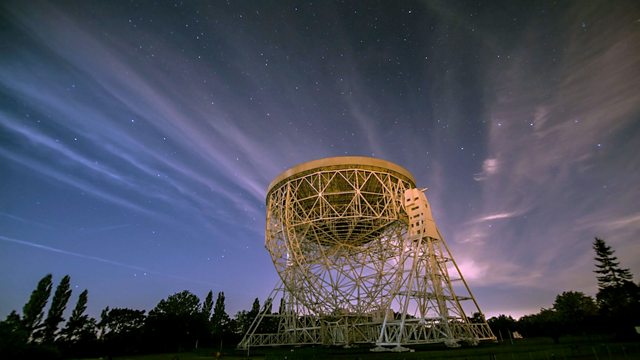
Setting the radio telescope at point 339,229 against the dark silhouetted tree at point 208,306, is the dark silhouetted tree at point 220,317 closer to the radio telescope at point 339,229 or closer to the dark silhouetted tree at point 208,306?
the dark silhouetted tree at point 208,306

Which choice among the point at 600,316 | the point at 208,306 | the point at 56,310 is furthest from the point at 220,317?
the point at 600,316

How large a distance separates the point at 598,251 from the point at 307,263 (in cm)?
4145

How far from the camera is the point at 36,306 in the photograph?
Result: 36.6 m

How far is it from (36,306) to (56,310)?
2.19 m

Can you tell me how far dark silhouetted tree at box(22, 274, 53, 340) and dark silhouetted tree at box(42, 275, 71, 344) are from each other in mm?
860

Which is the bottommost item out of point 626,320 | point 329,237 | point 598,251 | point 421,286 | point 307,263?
point 626,320

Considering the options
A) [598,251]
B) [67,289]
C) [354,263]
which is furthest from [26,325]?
[598,251]

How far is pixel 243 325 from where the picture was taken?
53500mm

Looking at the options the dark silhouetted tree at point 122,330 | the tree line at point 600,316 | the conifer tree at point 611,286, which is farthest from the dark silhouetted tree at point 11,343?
the conifer tree at point 611,286

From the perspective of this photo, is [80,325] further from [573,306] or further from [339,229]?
[573,306]

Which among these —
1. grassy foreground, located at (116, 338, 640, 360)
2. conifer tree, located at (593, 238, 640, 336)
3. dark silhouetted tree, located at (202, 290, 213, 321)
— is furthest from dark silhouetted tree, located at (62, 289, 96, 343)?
conifer tree, located at (593, 238, 640, 336)

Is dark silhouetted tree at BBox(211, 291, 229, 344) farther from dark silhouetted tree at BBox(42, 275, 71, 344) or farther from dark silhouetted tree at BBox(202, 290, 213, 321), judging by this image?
dark silhouetted tree at BBox(42, 275, 71, 344)

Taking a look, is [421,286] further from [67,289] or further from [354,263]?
[67,289]

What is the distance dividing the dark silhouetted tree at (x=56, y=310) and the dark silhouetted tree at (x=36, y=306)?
0.86m
